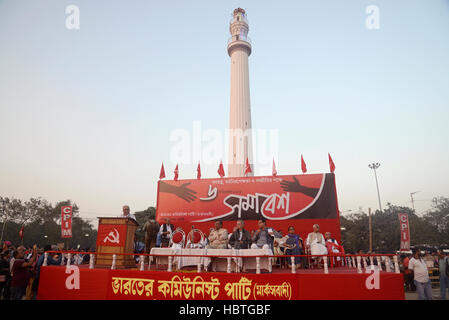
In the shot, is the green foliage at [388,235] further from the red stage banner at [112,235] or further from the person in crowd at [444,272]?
the red stage banner at [112,235]

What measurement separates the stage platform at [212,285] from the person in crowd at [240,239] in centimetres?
120

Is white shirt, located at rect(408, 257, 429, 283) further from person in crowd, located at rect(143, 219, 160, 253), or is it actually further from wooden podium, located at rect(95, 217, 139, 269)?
person in crowd, located at rect(143, 219, 160, 253)

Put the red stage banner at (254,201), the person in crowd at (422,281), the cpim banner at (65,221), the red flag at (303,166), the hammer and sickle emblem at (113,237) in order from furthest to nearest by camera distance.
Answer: the cpim banner at (65,221), the red flag at (303,166), the red stage banner at (254,201), the hammer and sickle emblem at (113,237), the person in crowd at (422,281)

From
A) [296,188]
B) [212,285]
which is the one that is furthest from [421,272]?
[296,188]

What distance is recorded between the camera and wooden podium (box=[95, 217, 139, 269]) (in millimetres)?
6875

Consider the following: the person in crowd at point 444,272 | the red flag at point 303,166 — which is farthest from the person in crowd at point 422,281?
the red flag at point 303,166

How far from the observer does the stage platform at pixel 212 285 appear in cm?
566

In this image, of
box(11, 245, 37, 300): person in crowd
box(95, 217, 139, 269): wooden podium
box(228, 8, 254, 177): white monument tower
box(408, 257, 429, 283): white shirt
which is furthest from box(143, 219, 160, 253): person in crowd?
box(228, 8, 254, 177): white monument tower

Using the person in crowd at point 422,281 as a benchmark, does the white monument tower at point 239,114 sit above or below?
above

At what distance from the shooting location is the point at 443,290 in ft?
28.3

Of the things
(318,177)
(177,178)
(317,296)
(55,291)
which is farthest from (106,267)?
(318,177)

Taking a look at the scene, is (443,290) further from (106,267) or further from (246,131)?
(246,131)

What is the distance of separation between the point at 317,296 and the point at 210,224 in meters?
7.96

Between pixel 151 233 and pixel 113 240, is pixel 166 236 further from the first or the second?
pixel 113 240
